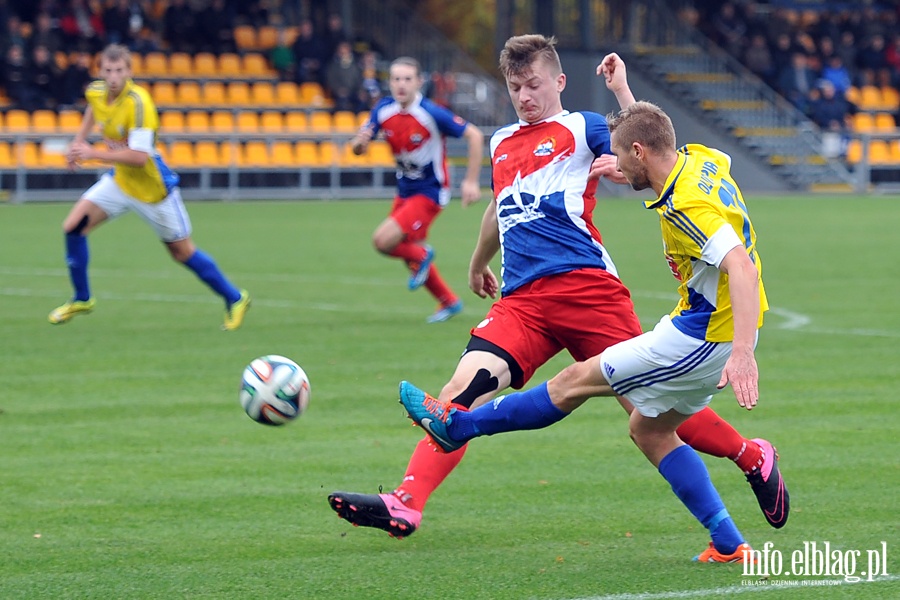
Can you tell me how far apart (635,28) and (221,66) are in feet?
31.8

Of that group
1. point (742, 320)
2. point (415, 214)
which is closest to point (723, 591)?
point (742, 320)

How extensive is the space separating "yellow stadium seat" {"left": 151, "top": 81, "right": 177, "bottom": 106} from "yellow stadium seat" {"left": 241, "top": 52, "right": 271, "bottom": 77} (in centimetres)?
202

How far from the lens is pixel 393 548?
210 inches

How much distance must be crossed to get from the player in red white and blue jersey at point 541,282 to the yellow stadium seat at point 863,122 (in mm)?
28895

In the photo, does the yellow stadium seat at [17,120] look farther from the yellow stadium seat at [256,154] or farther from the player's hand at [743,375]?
the player's hand at [743,375]

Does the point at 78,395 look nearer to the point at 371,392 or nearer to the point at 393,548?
the point at 371,392

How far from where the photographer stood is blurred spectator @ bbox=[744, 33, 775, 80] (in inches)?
1324

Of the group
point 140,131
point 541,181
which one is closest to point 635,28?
point 140,131

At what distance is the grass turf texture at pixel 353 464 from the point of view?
16.3 feet

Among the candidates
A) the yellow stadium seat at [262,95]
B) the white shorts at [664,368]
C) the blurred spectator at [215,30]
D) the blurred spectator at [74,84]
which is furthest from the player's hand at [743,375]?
the blurred spectator at [215,30]

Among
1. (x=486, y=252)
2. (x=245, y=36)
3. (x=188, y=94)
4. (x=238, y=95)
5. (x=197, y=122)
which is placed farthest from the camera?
(x=245, y=36)

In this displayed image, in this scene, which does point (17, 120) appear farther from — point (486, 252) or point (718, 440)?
point (718, 440)

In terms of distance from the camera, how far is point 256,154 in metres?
28.1

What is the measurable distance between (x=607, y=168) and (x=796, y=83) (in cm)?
2898
